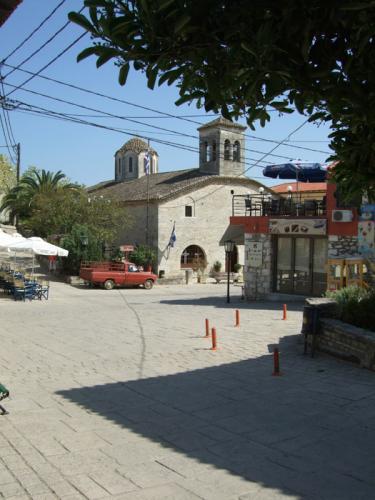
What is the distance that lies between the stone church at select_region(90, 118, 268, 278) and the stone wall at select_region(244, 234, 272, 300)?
464 inches

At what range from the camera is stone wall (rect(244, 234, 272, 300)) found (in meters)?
23.5

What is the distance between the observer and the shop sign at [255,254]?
23.5 metres

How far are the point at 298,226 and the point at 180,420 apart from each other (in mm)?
16318

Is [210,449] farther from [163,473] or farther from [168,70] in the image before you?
[168,70]

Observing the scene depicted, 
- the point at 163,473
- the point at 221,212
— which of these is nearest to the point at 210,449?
the point at 163,473

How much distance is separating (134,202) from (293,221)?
19.1 metres

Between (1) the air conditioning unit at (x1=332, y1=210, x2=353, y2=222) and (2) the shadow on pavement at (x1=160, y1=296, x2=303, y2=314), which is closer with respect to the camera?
(1) the air conditioning unit at (x1=332, y1=210, x2=353, y2=222)

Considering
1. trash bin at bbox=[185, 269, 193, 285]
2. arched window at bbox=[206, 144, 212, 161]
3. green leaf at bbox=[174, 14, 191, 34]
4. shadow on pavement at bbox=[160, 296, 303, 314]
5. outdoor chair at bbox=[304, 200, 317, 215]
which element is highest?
arched window at bbox=[206, 144, 212, 161]

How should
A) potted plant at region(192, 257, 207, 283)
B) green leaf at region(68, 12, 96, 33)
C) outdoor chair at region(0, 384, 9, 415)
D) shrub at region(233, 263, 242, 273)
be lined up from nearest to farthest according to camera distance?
green leaf at region(68, 12, 96, 33) → outdoor chair at region(0, 384, 9, 415) → potted plant at region(192, 257, 207, 283) → shrub at region(233, 263, 242, 273)

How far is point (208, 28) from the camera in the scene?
3531mm

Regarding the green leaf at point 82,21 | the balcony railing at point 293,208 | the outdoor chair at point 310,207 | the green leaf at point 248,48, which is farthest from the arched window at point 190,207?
the green leaf at point 248,48

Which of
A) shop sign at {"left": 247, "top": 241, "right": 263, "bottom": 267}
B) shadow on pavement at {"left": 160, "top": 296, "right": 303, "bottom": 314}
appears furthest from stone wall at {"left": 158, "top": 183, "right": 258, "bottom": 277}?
shop sign at {"left": 247, "top": 241, "right": 263, "bottom": 267}

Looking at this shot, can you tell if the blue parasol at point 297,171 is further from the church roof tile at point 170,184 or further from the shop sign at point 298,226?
the church roof tile at point 170,184

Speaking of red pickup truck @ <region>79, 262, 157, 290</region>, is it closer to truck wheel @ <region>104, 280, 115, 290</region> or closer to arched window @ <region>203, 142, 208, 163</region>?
truck wheel @ <region>104, 280, 115, 290</region>
